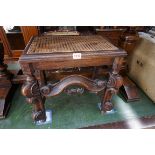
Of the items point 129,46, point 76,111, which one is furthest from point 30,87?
point 129,46

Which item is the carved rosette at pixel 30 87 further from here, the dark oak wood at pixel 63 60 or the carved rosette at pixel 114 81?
the carved rosette at pixel 114 81

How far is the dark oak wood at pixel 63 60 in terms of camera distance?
2.45 ft

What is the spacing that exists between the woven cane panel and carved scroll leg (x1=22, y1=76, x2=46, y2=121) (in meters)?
0.17

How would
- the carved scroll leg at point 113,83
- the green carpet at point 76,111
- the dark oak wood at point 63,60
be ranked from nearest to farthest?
the dark oak wood at point 63,60 < the carved scroll leg at point 113,83 < the green carpet at point 76,111

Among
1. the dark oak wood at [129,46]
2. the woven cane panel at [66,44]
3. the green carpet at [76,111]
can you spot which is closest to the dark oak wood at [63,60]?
the woven cane panel at [66,44]

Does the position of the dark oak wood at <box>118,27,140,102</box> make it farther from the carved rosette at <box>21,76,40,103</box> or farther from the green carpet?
the carved rosette at <box>21,76,40,103</box>

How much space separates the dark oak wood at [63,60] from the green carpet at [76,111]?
0.43 ft


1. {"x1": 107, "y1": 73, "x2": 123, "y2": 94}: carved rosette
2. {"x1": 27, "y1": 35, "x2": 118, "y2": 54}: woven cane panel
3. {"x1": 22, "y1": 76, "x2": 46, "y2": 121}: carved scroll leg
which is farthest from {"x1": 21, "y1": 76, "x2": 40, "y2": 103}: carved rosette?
{"x1": 107, "y1": 73, "x2": 123, "y2": 94}: carved rosette

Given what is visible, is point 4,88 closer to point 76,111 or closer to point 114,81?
point 76,111

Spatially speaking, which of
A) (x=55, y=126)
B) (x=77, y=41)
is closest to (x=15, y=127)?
(x=55, y=126)

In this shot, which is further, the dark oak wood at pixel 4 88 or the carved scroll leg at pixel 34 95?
the dark oak wood at pixel 4 88

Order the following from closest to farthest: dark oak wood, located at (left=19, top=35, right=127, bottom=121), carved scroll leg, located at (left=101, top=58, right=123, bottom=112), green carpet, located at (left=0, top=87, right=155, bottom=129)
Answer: dark oak wood, located at (left=19, top=35, right=127, bottom=121) < carved scroll leg, located at (left=101, top=58, right=123, bottom=112) < green carpet, located at (left=0, top=87, right=155, bottom=129)

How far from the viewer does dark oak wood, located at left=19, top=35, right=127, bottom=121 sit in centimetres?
75

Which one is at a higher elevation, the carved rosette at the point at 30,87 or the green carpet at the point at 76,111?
the carved rosette at the point at 30,87
